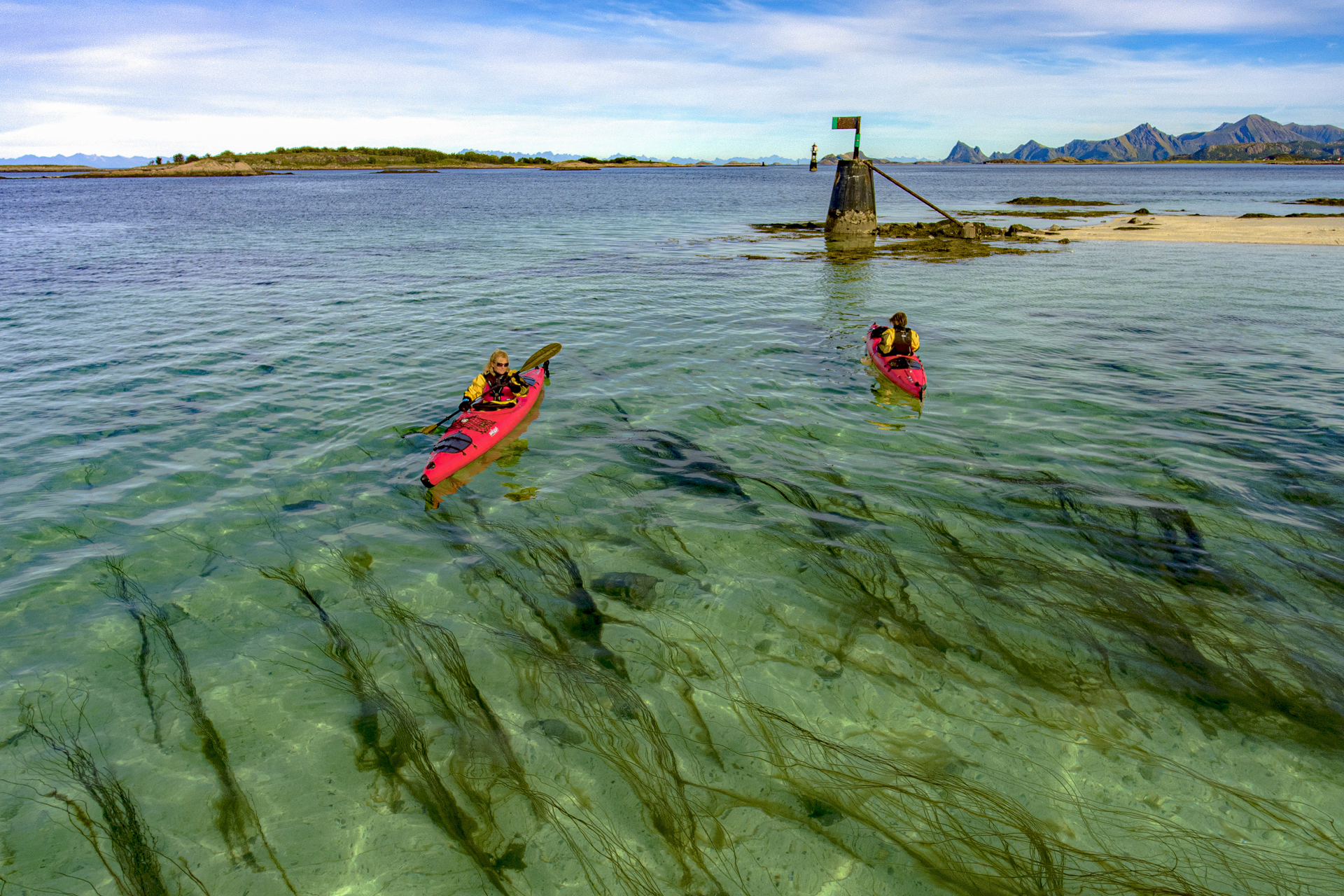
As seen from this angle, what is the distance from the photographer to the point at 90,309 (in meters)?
21.2

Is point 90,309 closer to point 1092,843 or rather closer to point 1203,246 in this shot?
point 1092,843

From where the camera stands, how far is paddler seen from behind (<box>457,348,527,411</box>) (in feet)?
36.5

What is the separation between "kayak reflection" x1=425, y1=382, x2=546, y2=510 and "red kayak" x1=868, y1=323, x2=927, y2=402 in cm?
735

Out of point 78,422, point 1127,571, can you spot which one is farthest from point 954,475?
point 78,422

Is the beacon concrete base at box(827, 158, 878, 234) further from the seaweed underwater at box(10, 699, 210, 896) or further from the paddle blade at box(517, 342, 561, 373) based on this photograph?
the seaweed underwater at box(10, 699, 210, 896)

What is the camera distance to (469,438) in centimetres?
1029

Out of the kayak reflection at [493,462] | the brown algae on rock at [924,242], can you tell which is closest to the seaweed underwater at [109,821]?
the kayak reflection at [493,462]

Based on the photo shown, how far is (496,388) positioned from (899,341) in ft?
28.0

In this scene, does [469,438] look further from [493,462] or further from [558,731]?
[558,731]

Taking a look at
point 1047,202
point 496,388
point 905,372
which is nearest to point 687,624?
point 496,388

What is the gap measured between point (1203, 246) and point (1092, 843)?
4161cm

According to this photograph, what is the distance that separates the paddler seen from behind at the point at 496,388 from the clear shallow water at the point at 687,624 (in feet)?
2.43

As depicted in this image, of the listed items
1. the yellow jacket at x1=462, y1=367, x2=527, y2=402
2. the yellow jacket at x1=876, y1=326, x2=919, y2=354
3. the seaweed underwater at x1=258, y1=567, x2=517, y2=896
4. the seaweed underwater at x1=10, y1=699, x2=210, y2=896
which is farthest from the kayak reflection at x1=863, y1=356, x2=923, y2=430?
the seaweed underwater at x1=10, y1=699, x2=210, y2=896

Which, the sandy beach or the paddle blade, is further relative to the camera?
the sandy beach
